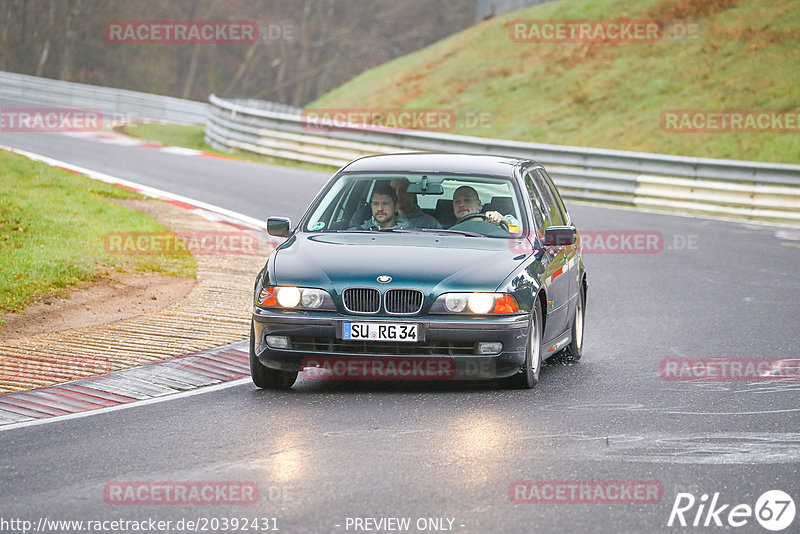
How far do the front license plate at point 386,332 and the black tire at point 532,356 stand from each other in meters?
0.82

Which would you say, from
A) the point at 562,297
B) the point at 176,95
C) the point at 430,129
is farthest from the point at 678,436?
the point at 176,95

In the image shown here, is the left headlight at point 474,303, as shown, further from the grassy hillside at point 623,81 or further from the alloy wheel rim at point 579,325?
the grassy hillside at point 623,81

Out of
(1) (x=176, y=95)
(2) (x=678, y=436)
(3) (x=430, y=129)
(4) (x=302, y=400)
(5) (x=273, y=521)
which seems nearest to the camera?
(5) (x=273, y=521)

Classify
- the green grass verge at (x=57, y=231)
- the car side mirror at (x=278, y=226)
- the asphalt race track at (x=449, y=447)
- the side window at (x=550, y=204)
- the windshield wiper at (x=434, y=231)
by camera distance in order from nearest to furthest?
→ the asphalt race track at (x=449, y=447) < the windshield wiper at (x=434, y=231) < the car side mirror at (x=278, y=226) < the side window at (x=550, y=204) < the green grass verge at (x=57, y=231)

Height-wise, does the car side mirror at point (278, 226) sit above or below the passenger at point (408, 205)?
below

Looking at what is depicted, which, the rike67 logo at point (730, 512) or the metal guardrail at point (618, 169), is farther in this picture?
the metal guardrail at point (618, 169)

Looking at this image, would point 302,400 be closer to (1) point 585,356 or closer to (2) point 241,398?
(2) point 241,398

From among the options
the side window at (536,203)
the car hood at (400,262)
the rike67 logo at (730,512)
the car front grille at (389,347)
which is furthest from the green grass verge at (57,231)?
the rike67 logo at (730,512)

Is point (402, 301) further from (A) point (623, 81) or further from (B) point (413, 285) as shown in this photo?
(A) point (623, 81)

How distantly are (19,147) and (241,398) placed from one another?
67.1 ft

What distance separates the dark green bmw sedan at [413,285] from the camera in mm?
8594

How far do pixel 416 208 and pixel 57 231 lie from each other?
7455mm

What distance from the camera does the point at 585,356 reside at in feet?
35.7

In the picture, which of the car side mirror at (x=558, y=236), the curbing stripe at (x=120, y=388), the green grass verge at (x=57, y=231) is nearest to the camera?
the curbing stripe at (x=120, y=388)
